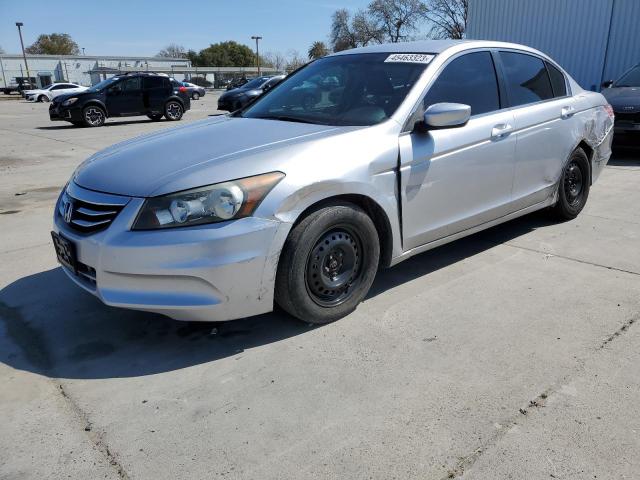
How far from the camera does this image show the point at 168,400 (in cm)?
A: 259

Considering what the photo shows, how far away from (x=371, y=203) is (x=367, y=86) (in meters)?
0.98

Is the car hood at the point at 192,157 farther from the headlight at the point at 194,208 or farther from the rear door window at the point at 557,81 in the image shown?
the rear door window at the point at 557,81

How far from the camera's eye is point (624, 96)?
28.8 ft

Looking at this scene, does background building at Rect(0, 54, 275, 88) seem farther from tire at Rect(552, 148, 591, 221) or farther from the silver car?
the silver car

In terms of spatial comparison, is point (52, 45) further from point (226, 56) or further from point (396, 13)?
point (396, 13)

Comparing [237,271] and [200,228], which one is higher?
[200,228]

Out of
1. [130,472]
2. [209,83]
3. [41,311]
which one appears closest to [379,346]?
[130,472]

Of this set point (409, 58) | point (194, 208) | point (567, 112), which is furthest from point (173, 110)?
point (194, 208)

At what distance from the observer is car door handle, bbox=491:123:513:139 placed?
3.93 meters

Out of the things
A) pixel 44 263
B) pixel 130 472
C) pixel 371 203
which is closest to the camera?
pixel 130 472

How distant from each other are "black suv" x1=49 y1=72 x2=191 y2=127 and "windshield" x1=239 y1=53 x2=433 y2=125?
14169mm

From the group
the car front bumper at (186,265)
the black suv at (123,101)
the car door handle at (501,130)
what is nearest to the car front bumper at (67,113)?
the black suv at (123,101)

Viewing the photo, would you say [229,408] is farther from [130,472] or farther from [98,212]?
[98,212]

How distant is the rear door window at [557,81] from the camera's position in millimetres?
4844
